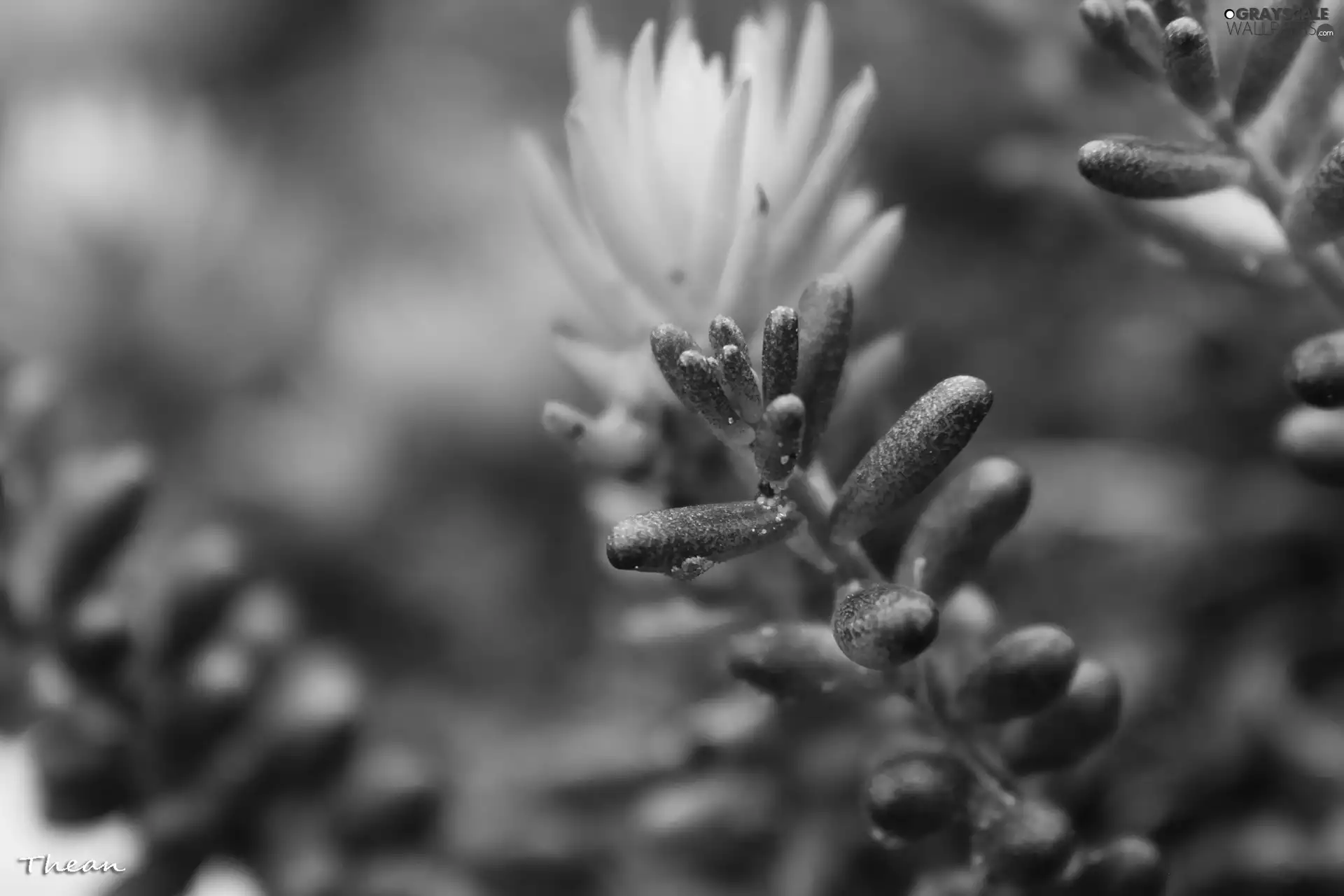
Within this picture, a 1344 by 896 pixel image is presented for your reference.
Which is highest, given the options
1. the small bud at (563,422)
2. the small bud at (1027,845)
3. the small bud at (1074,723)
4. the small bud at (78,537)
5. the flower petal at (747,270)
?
the small bud at (78,537)

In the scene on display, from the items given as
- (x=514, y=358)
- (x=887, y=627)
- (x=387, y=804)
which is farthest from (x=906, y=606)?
(x=514, y=358)

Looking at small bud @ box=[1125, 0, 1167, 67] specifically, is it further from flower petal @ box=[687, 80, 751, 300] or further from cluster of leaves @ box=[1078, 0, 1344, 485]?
flower petal @ box=[687, 80, 751, 300]

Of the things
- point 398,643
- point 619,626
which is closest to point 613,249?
point 619,626

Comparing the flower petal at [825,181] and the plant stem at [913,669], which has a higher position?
the flower petal at [825,181]

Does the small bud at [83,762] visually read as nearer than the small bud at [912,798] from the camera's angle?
No

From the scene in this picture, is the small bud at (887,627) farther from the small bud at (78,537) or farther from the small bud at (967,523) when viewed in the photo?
the small bud at (78,537)

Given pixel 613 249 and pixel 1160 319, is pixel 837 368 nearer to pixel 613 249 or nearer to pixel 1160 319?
pixel 613 249

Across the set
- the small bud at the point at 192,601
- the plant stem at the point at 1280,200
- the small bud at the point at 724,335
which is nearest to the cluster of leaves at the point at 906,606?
the small bud at the point at 724,335
